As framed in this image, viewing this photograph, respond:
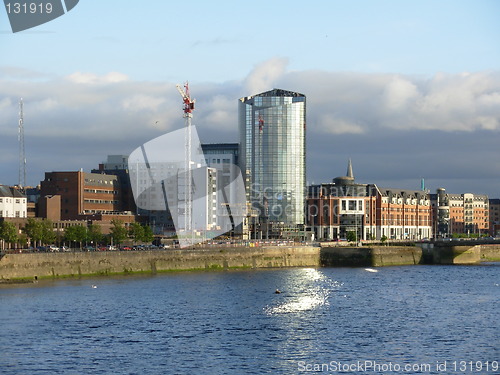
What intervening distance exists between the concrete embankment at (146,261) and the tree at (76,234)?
27847mm

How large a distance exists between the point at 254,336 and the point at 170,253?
80.0 m

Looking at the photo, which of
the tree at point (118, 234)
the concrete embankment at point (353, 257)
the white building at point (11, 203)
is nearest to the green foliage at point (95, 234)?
the tree at point (118, 234)

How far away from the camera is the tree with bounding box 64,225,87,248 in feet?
575

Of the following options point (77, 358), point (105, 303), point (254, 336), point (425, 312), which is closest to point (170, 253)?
point (105, 303)

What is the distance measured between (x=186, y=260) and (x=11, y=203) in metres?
51.4

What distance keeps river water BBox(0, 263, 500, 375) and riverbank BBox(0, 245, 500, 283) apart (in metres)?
6.06

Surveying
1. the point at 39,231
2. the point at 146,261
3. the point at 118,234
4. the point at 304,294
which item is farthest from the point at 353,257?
the point at 304,294

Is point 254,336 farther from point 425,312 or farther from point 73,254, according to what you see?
point 73,254

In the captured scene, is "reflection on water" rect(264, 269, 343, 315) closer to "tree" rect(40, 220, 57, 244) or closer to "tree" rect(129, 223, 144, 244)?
"tree" rect(40, 220, 57, 244)

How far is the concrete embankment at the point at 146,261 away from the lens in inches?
5064

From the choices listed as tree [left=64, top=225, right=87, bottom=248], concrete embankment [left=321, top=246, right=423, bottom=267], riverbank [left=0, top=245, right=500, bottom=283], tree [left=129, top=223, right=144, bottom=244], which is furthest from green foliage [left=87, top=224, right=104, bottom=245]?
concrete embankment [left=321, top=246, right=423, bottom=267]

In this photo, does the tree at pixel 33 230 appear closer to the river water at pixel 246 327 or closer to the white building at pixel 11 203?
the white building at pixel 11 203

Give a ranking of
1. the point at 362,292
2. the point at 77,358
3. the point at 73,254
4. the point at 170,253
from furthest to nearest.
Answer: the point at 170,253, the point at 73,254, the point at 362,292, the point at 77,358

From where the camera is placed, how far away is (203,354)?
6838cm
